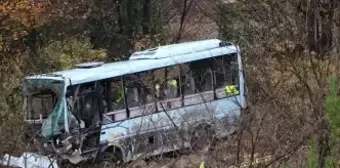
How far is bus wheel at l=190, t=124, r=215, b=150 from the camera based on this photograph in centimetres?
834

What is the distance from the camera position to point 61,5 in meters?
24.5

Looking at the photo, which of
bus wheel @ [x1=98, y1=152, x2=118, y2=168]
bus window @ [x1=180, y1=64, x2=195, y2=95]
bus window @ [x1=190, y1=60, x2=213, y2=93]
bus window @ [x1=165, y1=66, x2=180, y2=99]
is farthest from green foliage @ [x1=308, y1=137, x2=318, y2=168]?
bus window @ [x1=190, y1=60, x2=213, y2=93]

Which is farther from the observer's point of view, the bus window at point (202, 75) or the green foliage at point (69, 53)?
the green foliage at point (69, 53)

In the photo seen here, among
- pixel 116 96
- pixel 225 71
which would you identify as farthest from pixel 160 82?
pixel 225 71

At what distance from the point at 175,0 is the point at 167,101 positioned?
13806mm

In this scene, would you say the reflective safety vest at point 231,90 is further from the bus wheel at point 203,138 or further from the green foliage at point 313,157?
the green foliage at point 313,157

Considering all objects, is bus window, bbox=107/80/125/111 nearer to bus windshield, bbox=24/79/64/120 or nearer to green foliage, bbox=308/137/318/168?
bus windshield, bbox=24/79/64/120

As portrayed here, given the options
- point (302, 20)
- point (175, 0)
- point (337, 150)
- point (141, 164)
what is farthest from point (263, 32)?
point (175, 0)

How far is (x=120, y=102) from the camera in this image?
49.0ft

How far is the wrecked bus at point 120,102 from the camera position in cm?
1373

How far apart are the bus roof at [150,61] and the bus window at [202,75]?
0.16 meters

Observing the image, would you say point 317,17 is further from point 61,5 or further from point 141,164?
point 61,5

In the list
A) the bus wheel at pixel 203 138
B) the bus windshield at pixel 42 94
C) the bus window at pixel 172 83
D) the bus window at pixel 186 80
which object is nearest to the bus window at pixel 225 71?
the bus window at pixel 186 80

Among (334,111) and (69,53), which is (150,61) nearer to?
(69,53)
